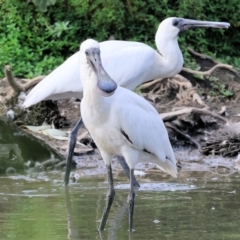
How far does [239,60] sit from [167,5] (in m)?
1.49

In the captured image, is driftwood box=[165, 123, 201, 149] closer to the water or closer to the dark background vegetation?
the water

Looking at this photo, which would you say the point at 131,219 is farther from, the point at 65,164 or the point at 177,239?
the point at 65,164

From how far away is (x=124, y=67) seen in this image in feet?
29.3

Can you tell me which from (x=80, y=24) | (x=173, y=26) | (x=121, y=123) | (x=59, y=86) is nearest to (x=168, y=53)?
(x=173, y=26)

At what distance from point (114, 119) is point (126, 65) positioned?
2.73 metres

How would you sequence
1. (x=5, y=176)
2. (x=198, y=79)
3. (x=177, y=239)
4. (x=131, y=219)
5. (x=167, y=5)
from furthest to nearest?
(x=167, y=5)
(x=198, y=79)
(x=5, y=176)
(x=131, y=219)
(x=177, y=239)

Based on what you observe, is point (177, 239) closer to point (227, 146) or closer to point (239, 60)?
point (227, 146)

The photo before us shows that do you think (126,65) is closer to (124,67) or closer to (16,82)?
(124,67)

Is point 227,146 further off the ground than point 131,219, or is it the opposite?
point 131,219

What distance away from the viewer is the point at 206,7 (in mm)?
13578

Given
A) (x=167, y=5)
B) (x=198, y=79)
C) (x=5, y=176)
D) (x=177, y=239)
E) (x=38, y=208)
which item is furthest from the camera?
(x=167, y=5)

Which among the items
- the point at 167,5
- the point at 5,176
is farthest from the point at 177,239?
the point at 167,5

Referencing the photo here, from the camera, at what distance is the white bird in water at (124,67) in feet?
28.5

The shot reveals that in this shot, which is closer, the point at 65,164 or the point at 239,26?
the point at 65,164
